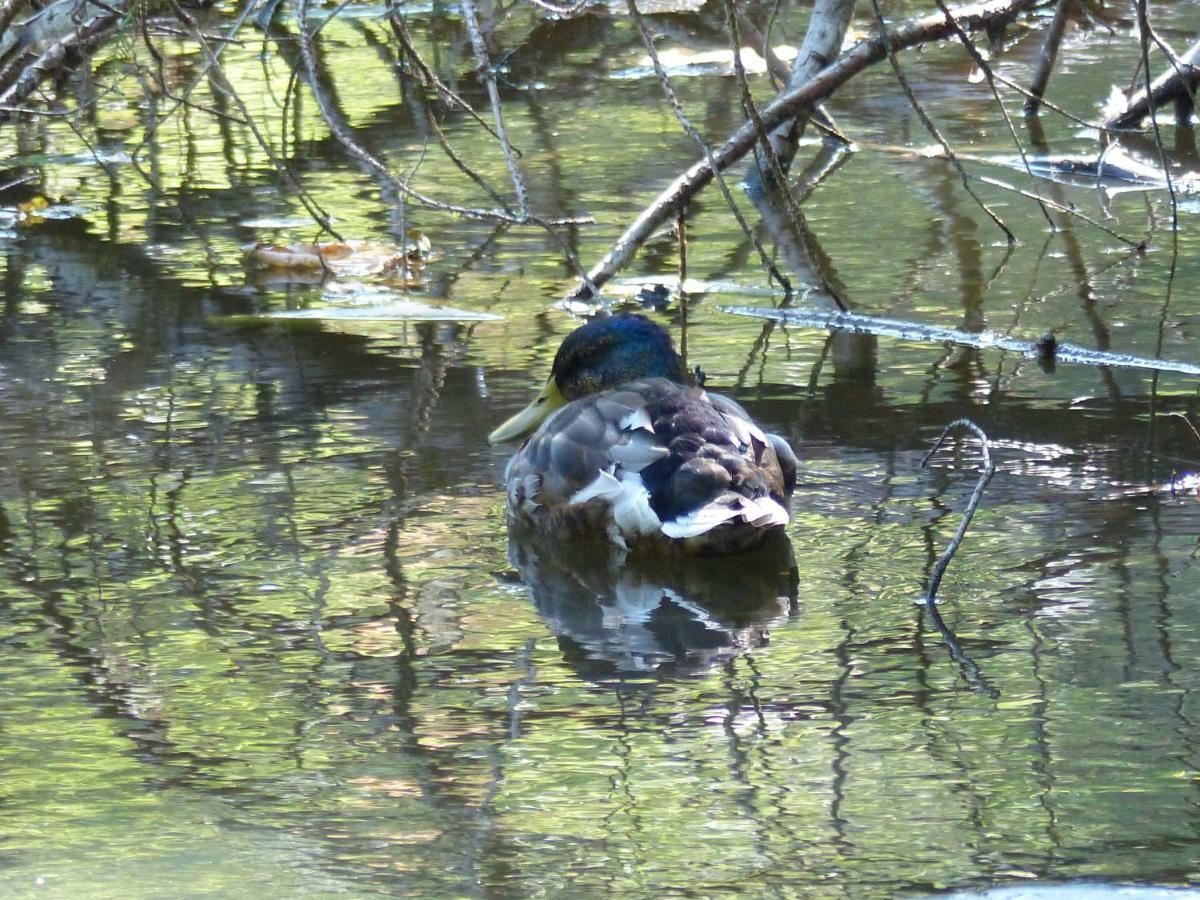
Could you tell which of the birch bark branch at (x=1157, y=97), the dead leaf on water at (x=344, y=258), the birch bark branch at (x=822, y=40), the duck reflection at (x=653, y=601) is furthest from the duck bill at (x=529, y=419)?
Result: the birch bark branch at (x=1157, y=97)

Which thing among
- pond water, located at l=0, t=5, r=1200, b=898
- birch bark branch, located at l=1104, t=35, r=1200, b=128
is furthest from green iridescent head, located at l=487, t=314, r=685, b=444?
birch bark branch, located at l=1104, t=35, r=1200, b=128

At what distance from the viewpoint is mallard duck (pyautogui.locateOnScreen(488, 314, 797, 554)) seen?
200 inches

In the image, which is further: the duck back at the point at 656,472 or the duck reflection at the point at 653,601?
the duck back at the point at 656,472

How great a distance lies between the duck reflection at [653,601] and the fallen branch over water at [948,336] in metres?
1.99

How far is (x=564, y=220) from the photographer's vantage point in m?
9.10

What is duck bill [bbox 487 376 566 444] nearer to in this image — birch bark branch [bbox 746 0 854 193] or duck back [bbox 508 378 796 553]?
duck back [bbox 508 378 796 553]

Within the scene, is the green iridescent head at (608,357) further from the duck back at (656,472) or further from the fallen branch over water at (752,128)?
the fallen branch over water at (752,128)

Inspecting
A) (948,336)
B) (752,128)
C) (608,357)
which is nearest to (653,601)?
(608,357)

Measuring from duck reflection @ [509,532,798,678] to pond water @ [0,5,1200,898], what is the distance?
2 centimetres

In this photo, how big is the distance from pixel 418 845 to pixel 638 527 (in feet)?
5.56

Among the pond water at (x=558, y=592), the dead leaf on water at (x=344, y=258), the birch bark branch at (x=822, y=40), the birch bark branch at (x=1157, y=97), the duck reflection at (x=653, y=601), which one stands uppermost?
the birch bark branch at (x=822, y=40)

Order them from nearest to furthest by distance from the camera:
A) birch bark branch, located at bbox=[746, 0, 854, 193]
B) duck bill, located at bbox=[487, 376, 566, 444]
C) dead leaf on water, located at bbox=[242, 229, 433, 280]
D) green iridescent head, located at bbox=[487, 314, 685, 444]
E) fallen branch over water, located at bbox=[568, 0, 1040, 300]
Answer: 1. duck bill, located at bbox=[487, 376, 566, 444]
2. green iridescent head, located at bbox=[487, 314, 685, 444]
3. fallen branch over water, located at bbox=[568, 0, 1040, 300]
4. dead leaf on water, located at bbox=[242, 229, 433, 280]
5. birch bark branch, located at bbox=[746, 0, 854, 193]

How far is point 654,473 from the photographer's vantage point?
16.9ft

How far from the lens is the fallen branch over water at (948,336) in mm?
6848
